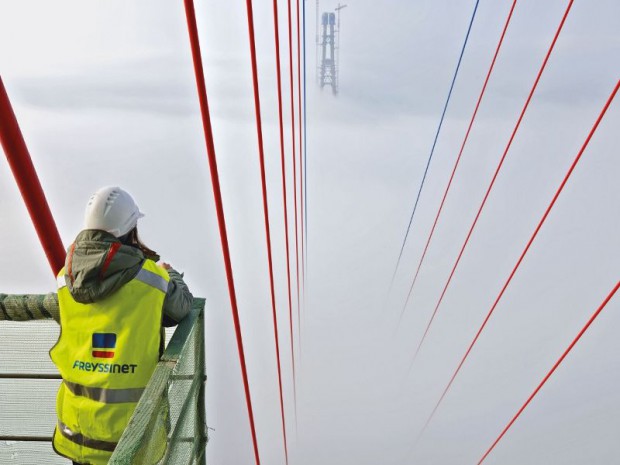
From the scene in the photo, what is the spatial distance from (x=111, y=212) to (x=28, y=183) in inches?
11.4

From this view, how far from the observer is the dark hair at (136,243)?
1794mm

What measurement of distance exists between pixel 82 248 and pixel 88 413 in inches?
19.2

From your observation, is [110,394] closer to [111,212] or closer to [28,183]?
[111,212]

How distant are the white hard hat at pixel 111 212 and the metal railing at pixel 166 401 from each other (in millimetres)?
394

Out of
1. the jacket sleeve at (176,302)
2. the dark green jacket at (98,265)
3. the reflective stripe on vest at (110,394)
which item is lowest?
the reflective stripe on vest at (110,394)

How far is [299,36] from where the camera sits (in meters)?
3.88

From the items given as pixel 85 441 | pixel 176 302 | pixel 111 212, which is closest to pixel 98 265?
pixel 111 212

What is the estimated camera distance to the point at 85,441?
171cm

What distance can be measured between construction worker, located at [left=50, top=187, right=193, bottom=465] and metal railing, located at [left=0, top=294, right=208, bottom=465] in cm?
8

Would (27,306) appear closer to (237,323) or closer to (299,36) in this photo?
(237,323)

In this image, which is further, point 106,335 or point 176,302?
point 176,302

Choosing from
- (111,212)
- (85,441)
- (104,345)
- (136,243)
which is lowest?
(85,441)

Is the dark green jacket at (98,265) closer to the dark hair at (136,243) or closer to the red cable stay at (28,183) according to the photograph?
the dark hair at (136,243)

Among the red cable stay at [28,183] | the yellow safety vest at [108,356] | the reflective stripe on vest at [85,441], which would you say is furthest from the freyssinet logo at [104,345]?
the red cable stay at [28,183]
